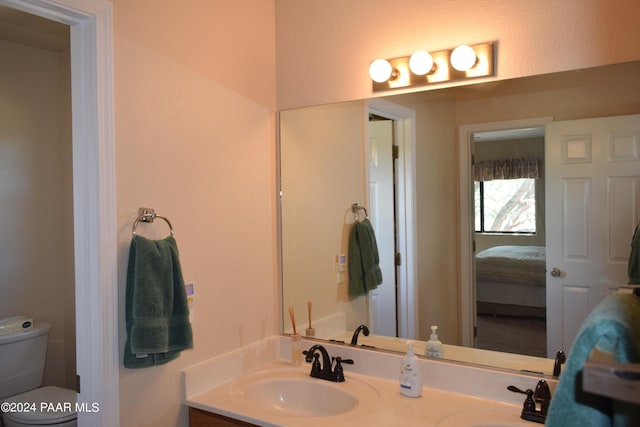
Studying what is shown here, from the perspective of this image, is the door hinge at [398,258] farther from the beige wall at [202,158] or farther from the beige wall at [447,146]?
the beige wall at [202,158]

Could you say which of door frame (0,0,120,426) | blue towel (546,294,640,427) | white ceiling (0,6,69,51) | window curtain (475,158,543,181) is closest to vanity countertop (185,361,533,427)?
door frame (0,0,120,426)

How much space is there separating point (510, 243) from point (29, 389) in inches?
110

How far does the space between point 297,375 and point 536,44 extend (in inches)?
60.9

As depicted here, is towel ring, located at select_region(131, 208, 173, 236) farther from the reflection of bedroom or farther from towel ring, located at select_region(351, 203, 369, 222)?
the reflection of bedroom

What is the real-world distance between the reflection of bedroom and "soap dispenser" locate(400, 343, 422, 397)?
262mm

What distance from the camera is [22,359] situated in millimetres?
2709

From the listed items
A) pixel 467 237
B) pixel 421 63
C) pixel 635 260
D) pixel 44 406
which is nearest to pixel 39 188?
pixel 44 406

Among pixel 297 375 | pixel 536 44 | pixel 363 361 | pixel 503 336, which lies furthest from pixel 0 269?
pixel 536 44

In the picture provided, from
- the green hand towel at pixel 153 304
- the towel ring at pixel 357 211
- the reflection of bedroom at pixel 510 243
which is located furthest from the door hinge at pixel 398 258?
the green hand towel at pixel 153 304

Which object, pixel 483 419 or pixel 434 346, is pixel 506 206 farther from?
pixel 483 419

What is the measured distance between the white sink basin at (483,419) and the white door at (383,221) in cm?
48

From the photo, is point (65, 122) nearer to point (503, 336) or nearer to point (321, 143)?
point (321, 143)

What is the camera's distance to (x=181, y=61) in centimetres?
170

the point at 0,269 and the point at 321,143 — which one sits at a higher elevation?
the point at 321,143
